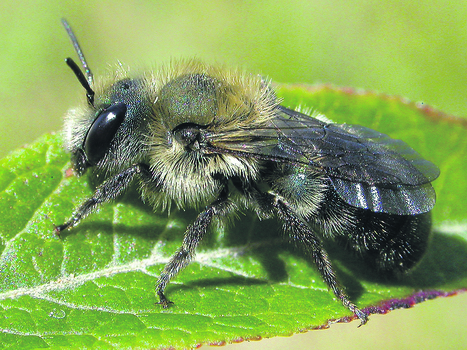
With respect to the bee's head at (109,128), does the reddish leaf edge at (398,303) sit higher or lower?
lower

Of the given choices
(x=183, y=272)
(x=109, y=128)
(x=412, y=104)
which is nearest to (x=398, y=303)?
(x=183, y=272)

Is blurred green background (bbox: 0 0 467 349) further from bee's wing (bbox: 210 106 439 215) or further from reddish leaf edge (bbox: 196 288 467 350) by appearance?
reddish leaf edge (bbox: 196 288 467 350)

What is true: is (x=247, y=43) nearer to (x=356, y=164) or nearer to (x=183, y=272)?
(x=356, y=164)

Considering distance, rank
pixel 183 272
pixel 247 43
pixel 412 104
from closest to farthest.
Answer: pixel 183 272, pixel 412 104, pixel 247 43

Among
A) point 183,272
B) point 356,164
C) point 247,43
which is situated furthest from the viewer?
point 247,43

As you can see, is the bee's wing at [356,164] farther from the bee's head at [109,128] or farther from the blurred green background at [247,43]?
the blurred green background at [247,43]

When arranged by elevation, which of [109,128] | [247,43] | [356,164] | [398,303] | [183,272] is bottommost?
[247,43]

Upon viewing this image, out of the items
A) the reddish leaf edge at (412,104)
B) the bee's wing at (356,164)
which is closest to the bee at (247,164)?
the bee's wing at (356,164)

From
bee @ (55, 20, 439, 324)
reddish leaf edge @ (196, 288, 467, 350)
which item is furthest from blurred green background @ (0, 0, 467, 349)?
reddish leaf edge @ (196, 288, 467, 350)
